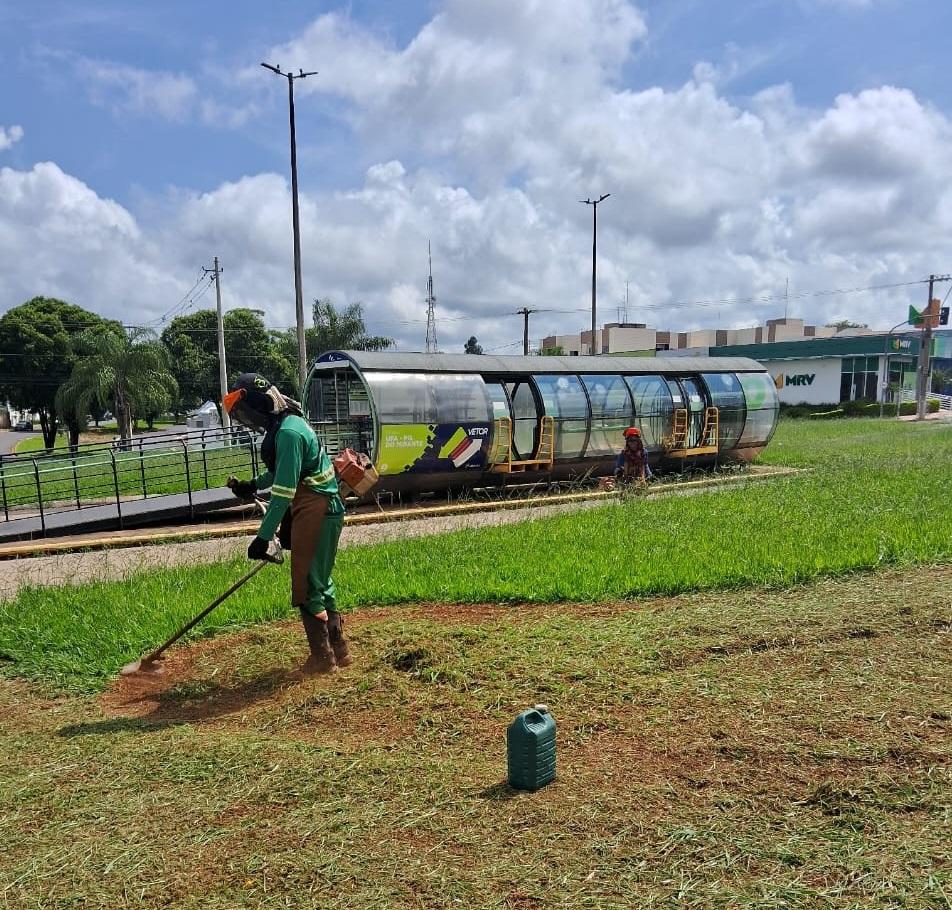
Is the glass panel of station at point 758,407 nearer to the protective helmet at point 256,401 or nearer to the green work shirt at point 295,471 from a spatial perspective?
the green work shirt at point 295,471

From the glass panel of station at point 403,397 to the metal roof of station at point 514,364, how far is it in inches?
6.8

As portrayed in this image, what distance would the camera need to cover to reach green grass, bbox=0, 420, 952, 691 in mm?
6438

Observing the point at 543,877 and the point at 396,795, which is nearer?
the point at 543,877

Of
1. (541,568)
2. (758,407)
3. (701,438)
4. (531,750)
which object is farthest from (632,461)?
(531,750)

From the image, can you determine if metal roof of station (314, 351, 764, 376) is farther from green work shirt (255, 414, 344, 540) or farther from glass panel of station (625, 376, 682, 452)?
green work shirt (255, 414, 344, 540)

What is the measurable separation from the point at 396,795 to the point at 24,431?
2888 inches

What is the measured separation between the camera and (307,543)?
5312 mm

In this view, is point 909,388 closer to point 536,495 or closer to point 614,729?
point 536,495

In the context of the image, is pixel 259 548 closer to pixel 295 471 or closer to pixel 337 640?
pixel 295 471

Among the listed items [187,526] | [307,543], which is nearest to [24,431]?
[187,526]

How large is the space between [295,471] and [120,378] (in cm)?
2439

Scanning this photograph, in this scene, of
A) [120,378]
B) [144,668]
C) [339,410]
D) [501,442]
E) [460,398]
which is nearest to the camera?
[144,668]

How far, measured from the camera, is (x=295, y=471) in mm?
5074

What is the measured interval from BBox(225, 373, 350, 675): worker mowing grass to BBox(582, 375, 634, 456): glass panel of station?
11.9m
